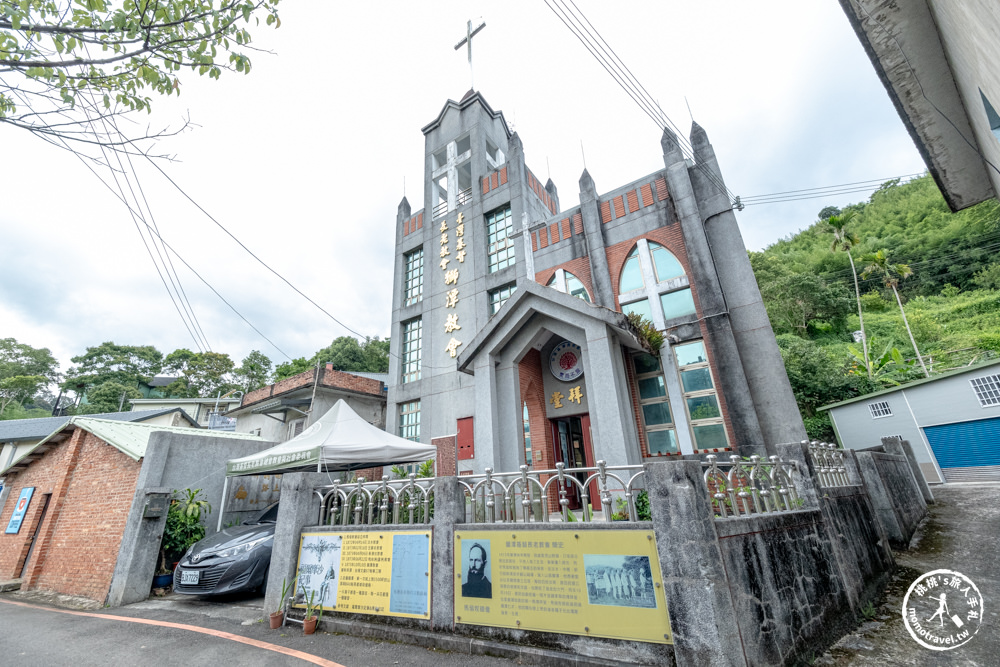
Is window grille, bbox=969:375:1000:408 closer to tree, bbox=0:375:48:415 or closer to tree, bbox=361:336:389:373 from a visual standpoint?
tree, bbox=361:336:389:373

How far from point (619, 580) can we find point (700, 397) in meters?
6.97

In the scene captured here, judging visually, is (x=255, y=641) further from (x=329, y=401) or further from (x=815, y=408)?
(x=815, y=408)

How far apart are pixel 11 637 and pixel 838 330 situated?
39820 mm

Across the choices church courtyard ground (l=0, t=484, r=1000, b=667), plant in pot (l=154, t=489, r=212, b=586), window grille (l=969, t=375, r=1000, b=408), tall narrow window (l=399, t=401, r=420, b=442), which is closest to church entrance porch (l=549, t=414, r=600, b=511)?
church courtyard ground (l=0, t=484, r=1000, b=667)

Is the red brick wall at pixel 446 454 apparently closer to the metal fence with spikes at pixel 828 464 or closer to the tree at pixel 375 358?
the metal fence with spikes at pixel 828 464

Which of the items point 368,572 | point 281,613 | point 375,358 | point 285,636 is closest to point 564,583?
point 368,572

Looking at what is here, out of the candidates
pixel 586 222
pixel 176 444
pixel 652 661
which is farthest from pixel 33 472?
pixel 586 222

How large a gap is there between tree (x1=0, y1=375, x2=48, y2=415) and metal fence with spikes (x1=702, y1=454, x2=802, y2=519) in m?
59.5

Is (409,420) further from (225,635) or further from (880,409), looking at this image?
(880,409)

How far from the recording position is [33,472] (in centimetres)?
1071

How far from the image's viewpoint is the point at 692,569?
309 cm

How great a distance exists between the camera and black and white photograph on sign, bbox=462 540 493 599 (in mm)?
4023

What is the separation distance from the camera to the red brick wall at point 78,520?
7.83m

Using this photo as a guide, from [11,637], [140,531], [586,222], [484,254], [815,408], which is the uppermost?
[484,254]
